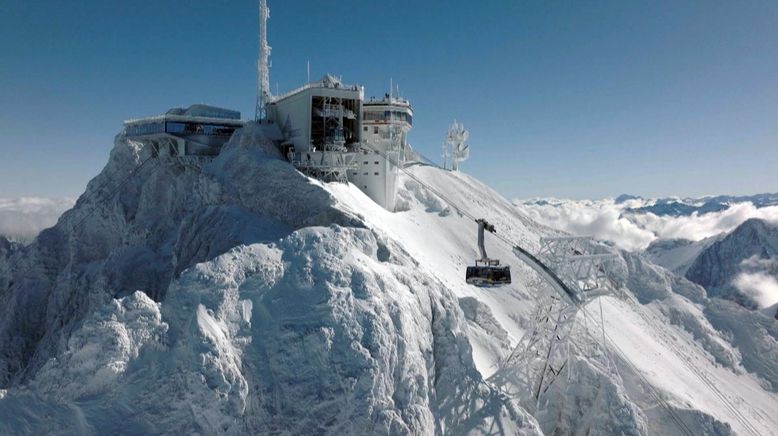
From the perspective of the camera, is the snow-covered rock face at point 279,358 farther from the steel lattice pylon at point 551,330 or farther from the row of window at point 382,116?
A: the row of window at point 382,116

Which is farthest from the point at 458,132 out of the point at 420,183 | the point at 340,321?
the point at 340,321

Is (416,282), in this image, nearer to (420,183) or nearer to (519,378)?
(519,378)

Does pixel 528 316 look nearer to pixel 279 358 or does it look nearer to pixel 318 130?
pixel 318 130

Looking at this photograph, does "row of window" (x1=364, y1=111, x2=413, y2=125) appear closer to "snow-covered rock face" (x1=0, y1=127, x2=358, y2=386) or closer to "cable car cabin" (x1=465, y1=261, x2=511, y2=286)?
"snow-covered rock face" (x1=0, y1=127, x2=358, y2=386)

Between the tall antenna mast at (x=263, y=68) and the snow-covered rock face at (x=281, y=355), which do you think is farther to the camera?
the tall antenna mast at (x=263, y=68)

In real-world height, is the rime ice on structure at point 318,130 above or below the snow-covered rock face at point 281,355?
above

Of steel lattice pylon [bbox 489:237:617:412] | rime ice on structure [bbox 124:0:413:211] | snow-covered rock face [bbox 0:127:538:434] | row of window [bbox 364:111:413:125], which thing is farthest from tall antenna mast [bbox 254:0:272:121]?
steel lattice pylon [bbox 489:237:617:412]

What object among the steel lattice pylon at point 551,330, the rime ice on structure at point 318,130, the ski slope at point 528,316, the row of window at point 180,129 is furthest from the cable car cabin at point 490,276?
the row of window at point 180,129

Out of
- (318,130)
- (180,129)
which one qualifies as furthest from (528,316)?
(180,129)
